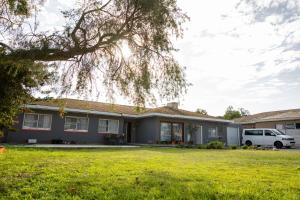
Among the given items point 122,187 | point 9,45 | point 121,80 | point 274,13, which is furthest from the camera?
point 274,13

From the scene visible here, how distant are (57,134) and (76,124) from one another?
216 centimetres

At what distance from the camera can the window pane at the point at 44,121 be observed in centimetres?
2549

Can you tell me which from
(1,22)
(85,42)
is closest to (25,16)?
(1,22)

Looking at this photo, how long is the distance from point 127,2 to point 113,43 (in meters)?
1.50

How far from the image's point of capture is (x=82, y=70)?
11.4 metres

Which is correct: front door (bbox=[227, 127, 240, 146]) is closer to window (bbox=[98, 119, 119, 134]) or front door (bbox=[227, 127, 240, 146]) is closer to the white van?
the white van

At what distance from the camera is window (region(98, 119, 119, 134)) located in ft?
96.3

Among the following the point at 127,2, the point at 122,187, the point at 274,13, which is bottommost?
the point at 122,187

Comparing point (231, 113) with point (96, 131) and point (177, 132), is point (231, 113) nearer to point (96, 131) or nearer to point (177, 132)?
point (177, 132)

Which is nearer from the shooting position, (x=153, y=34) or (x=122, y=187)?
(x=122, y=187)

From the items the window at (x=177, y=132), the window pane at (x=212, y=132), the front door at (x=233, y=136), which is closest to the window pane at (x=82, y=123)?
the window at (x=177, y=132)

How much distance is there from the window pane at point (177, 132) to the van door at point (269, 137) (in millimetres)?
9169

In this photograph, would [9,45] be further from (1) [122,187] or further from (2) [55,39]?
(1) [122,187]

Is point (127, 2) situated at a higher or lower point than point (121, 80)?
higher
